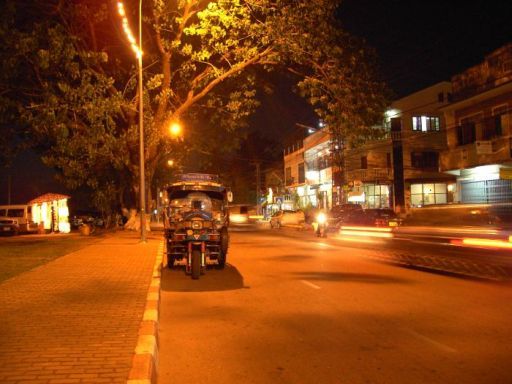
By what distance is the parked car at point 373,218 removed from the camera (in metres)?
28.6

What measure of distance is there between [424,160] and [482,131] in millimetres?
20732

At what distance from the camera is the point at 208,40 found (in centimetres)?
2383

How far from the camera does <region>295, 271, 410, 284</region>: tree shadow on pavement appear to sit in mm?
12828

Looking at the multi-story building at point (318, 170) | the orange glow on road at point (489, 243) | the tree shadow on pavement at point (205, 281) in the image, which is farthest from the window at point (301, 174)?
the tree shadow on pavement at point (205, 281)

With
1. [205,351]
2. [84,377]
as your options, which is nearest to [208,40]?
[205,351]

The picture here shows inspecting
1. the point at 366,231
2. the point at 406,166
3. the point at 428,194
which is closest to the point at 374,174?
the point at 406,166

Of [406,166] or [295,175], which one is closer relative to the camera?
[406,166]

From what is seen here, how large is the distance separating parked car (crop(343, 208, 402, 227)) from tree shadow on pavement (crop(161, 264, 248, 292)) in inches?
570

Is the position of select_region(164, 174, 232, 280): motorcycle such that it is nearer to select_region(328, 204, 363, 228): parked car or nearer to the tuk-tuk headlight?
the tuk-tuk headlight

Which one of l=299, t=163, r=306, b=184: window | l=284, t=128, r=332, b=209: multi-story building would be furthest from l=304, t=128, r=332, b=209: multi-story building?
l=299, t=163, r=306, b=184: window

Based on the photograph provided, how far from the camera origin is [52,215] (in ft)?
129

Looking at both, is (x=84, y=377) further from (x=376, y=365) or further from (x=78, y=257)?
(x=78, y=257)

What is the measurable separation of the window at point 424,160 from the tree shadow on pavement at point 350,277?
3733cm

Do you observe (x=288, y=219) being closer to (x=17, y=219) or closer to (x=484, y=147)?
(x=484, y=147)
